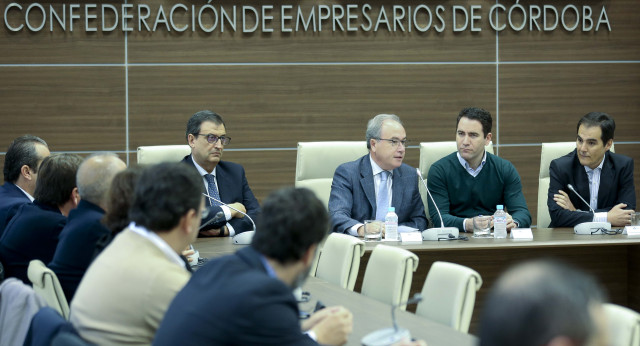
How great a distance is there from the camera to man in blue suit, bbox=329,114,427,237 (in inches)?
200

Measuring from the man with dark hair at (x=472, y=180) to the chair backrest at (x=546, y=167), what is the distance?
38 centimetres

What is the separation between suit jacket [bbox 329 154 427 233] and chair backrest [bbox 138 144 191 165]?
1059 millimetres

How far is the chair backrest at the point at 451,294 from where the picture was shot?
2748 millimetres

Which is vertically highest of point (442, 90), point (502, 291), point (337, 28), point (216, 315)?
point (337, 28)

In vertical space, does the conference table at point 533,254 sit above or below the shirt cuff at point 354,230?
below

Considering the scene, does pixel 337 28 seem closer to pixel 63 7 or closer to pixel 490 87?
pixel 490 87

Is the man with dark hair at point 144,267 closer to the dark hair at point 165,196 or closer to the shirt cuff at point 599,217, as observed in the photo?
the dark hair at point 165,196

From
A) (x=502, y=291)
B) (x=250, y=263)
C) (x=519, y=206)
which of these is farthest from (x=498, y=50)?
(x=502, y=291)

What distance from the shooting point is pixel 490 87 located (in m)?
7.07

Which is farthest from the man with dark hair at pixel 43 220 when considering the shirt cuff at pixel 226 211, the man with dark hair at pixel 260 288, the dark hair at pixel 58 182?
the man with dark hair at pixel 260 288

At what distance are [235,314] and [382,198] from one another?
3.38 metres

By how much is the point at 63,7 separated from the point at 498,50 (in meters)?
3.76

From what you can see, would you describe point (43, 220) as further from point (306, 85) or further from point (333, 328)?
point (306, 85)

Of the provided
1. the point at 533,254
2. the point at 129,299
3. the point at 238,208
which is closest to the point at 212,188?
the point at 238,208
